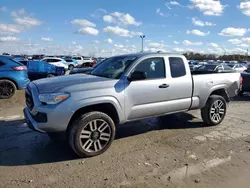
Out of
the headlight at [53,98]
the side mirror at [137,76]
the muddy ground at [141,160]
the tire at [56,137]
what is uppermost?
the side mirror at [137,76]

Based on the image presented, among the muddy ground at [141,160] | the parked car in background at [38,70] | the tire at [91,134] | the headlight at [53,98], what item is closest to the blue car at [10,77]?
the muddy ground at [141,160]

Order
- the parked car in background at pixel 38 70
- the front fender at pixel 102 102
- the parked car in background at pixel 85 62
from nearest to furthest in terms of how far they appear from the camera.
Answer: the front fender at pixel 102 102 → the parked car in background at pixel 38 70 → the parked car in background at pixel 85 62

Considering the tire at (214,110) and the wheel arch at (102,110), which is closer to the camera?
the wheel arch at (102,110)

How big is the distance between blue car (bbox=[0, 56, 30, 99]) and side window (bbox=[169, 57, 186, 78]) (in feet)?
19.7

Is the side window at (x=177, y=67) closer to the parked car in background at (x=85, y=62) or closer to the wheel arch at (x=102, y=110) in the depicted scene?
the wheel arch at (x=102, y=110)

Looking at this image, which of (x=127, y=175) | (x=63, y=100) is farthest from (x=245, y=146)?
(x=63, y=100)

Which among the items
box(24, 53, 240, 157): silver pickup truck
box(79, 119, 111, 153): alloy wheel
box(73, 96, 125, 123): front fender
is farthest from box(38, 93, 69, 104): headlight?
box(79, 119, 111, 153): alloy wheel

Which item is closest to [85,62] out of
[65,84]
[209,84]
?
[209,84]

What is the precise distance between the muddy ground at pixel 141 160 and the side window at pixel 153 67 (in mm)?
1353

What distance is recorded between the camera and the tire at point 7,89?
8.84 metres

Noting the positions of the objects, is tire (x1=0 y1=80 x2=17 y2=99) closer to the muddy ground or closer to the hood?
the muddy ground

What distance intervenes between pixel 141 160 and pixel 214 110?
2.94 metres

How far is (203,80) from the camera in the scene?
5918 mm

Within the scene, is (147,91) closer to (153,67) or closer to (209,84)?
(153,67)
